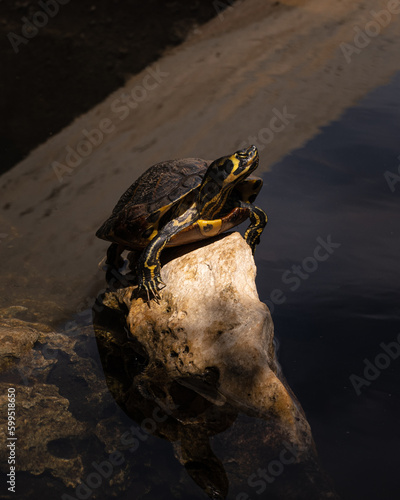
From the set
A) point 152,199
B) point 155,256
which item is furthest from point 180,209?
point 155,256

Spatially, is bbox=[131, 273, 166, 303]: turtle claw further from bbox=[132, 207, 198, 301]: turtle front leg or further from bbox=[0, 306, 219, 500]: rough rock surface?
bbox=[0, 306, 219, 500]: rough rock surface

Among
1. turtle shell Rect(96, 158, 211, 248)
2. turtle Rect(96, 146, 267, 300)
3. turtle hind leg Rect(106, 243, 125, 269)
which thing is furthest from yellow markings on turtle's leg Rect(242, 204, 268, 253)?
turtle hind leg Rect(106, 243, 125, 269)

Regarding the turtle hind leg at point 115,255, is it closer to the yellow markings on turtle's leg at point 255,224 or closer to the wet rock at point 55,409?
the wet rock at point 55,409

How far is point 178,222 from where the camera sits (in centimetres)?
450

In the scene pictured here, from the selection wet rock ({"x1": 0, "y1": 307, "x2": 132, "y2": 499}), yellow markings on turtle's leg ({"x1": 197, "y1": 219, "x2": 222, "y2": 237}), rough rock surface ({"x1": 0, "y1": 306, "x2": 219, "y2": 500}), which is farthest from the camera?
yellow markings on turtle's leg ({"x1": 197, "y1": 219, "x2": 222, "y2": 237})

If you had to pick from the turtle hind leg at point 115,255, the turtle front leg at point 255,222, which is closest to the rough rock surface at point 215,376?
the turtle front leg at point 255,222

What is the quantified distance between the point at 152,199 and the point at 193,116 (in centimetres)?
424

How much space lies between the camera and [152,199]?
4.64 metres

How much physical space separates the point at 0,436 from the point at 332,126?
6073 millimetres

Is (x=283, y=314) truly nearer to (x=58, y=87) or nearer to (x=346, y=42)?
(x=58, y=87)

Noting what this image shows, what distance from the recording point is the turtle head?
4422 mm

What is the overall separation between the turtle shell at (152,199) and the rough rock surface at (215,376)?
1.34 feet

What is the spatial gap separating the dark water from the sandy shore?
0.76m

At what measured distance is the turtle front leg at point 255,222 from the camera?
4.82m
